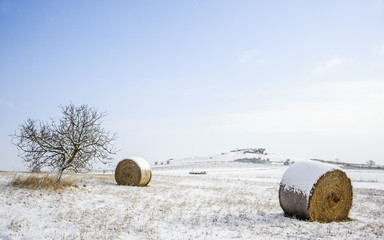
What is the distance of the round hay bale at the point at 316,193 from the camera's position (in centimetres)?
956

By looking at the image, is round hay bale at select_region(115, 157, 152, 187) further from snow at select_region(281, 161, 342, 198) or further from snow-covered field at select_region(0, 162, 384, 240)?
snow at select_region(281, 161, 342, 198)

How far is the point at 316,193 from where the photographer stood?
31.5ft

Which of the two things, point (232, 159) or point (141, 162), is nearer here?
point (141, 162)

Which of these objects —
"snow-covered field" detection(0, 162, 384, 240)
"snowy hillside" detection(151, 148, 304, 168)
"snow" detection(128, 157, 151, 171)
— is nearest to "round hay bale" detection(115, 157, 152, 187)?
"snow" detection(128, 157, 151, 171)

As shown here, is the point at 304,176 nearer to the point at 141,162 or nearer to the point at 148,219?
the point at 148,219

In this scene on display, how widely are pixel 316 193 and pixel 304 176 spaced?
703mm

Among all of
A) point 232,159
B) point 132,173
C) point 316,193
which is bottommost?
point 232,159

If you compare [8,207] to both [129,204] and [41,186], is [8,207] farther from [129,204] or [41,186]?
[129,204]

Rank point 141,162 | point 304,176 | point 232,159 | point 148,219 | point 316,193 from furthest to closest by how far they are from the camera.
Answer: point 232,159 → point 141,162 → point 304,176 → point 316,193 → point 148,219

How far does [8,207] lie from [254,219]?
8.46 m

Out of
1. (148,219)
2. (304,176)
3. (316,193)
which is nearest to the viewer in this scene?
(148,219)

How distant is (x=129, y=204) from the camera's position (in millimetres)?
10805

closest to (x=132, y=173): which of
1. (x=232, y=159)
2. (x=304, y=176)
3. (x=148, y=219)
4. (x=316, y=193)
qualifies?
(x=148, y=219)

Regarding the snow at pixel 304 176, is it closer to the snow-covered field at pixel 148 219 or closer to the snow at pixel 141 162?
the snow-covered field at pixel 148 219
